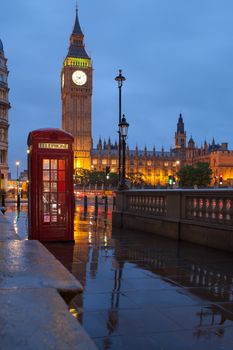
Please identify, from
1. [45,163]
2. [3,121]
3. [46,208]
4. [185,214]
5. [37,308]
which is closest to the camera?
[37,308]

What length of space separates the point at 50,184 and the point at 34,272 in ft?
25.3

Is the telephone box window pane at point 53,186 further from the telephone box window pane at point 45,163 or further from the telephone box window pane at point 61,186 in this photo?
the telephone box window pane at point 45,163

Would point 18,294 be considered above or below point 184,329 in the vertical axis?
above

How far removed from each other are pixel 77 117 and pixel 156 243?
477ft

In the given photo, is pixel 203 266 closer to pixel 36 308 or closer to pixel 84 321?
pixel 84 321

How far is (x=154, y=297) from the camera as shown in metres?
5.63

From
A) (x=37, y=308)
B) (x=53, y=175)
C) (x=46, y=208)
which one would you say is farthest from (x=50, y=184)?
(x=37, y=308)

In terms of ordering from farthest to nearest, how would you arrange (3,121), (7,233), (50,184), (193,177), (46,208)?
(193,177) < (3,121) < (46,208) < (50,184) < (7,233)

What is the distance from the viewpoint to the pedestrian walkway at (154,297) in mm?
4074

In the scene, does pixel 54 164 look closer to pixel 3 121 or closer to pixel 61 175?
pixel 61 175

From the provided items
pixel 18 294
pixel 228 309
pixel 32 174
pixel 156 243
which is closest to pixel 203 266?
pixel 228 309

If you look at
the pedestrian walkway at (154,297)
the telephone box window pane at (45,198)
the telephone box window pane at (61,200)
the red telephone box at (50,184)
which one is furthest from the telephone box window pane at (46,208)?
the pedestrian walkway at (154,297)

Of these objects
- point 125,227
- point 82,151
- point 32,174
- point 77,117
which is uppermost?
point 77,117

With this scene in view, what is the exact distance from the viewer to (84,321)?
14.8ft
